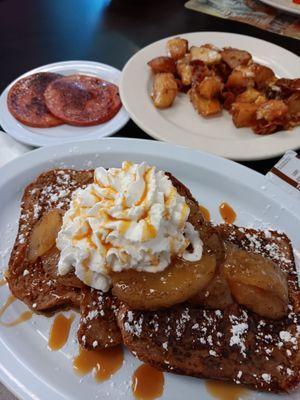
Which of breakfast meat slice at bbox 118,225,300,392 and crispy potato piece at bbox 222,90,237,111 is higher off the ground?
crispy potato piece at bbox 222,90,237,111

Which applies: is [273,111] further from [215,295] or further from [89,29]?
[89,29]

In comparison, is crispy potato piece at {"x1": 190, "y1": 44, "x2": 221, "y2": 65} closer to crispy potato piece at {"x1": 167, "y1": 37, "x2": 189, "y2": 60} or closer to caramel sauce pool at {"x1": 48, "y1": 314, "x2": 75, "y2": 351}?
crispy potato piece at {"x1": 167, "y1": 37, "x2": 189, "y2": 60}

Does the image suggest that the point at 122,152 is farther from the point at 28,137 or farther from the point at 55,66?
the point at 55,66

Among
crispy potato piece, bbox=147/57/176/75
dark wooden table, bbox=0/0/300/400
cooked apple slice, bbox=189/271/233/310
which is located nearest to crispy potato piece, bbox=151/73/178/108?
crispy potato piece, bbox=147/57/176/75

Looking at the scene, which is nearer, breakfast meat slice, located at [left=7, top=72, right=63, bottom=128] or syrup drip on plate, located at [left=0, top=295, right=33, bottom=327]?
syrup drip on plate, located at [left=0, top=295, right=33, bottom=327]

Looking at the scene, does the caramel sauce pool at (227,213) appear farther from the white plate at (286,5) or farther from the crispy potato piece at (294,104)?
the white plate at (286,5)

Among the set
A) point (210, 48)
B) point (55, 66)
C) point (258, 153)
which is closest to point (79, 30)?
point (55, 66)
